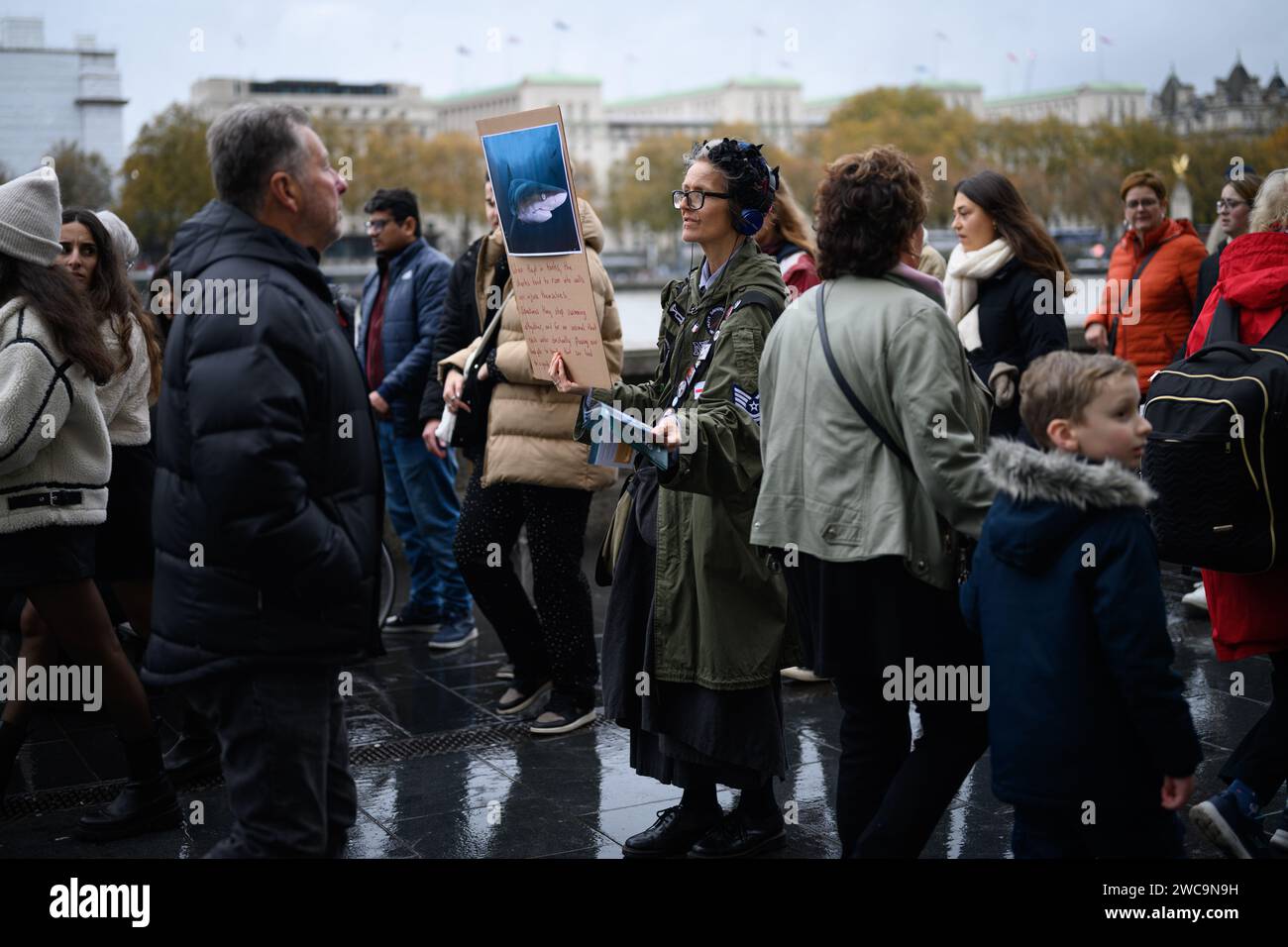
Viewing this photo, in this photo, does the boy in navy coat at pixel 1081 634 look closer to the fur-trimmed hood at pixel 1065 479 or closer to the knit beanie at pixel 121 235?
the fur-trimmed hood at pixel 1065 479

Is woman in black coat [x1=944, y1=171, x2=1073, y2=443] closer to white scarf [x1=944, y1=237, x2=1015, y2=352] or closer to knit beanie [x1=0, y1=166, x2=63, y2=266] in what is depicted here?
white scarf [x1=944, y1=237, x2=1015, y2=352]

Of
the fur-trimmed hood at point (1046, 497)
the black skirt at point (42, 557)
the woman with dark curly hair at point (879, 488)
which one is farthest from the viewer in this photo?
the black skirt at point (42, 557)

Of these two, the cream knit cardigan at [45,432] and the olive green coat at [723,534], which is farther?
the cream knit cardigan at [45,432]

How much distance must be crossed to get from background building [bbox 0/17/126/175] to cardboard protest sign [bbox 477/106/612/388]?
2672 inches

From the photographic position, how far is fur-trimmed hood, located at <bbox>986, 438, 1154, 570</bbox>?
2.99 meters

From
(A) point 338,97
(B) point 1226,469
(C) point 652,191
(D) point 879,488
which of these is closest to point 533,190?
(D) point 879,488

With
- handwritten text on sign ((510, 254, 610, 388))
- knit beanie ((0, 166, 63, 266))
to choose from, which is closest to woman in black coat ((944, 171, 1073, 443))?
handwritten text on sign ((510, 254, 610, 388))

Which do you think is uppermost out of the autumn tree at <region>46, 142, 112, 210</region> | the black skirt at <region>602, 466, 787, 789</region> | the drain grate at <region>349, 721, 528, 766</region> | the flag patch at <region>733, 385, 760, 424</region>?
the autumn tree at <region>46, 142, 112, 210</region>

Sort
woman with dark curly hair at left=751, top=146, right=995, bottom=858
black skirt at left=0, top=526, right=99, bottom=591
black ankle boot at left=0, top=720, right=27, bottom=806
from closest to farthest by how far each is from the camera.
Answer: woman with dark curly hair at left=751, top=146, right=995, bottom=858 → black skirt at left=0, top=526, right=99, bottom=591 → black ankle boot at left=0, top=720, right=27, bottom=806

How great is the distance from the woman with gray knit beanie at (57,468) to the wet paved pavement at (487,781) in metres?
0.29

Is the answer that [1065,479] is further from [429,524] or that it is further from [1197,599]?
[429,524]

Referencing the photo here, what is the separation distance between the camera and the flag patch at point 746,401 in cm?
392

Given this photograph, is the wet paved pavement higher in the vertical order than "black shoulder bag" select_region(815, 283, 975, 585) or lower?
lower

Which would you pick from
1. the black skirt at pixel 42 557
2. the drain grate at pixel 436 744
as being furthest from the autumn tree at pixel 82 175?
the black skirt at pixel 42 557
